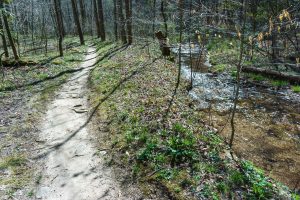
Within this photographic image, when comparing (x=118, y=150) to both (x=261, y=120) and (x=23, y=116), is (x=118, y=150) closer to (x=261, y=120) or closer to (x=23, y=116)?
(x=23, y=116)

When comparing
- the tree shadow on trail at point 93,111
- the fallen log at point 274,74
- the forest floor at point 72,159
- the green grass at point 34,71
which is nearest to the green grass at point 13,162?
the tree shadow on trail at point 93,111

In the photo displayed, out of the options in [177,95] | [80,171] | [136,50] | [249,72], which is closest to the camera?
[80,171]

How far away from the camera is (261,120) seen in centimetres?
1122

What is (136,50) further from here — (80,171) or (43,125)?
(80,171)

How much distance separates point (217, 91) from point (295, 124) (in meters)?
4.71

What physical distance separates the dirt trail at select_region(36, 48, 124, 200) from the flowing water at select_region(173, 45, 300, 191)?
408 cm

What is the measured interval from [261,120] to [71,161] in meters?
7.11

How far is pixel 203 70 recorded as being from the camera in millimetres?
19562

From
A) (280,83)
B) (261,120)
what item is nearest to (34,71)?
(261,120)

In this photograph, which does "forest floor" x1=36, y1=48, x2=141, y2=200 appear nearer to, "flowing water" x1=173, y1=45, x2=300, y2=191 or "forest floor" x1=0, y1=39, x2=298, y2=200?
"forest floor" x1=0, y1=39, x2=298, y2=200

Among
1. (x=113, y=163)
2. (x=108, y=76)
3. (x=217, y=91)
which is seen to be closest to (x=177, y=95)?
Result: (x=217, y=91)

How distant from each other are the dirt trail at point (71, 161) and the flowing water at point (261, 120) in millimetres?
4080

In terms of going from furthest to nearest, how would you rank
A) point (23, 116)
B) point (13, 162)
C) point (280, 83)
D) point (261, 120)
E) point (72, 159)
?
point (280, 83) → point (261, 120) → point (23, 116) → point (72, 159) → point (13, 162)

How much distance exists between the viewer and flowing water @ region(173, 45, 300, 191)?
8359 millimetres
